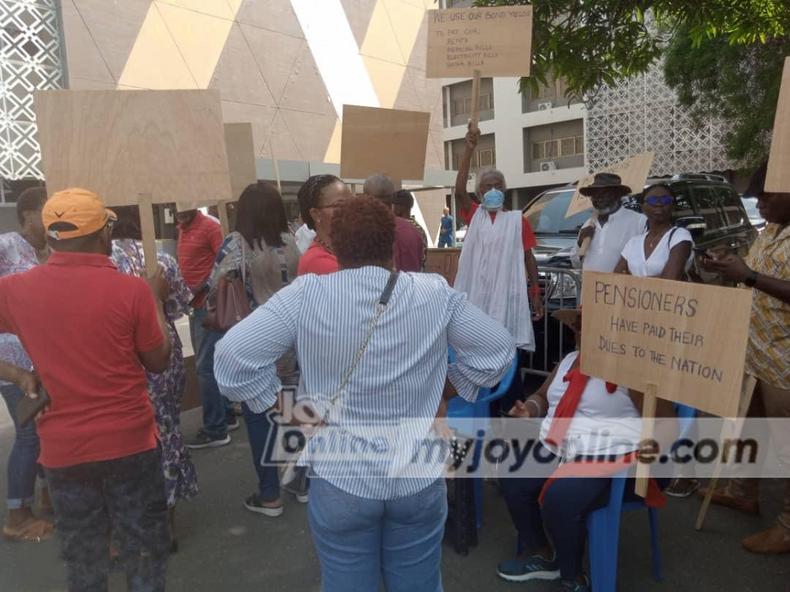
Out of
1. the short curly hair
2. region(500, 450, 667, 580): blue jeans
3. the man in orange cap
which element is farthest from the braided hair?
region(500, 450, 667, 580): blue jeans

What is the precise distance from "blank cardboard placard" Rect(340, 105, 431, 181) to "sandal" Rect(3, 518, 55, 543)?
Result: 2.96 meters

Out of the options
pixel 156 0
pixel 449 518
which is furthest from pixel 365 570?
pixel 156 0

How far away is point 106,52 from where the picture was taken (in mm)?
12609

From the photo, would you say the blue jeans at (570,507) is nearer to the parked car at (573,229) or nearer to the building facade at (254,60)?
the parked car at (573,229)

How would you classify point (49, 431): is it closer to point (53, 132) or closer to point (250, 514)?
point (53, 132)

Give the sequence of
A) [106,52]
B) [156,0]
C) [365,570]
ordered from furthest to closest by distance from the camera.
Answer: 1. [156,0]
2. [106,52]
3. [365,570]

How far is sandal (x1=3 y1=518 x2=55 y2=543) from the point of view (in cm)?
360

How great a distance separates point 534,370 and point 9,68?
1049 cm

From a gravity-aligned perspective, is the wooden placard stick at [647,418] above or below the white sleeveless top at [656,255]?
below

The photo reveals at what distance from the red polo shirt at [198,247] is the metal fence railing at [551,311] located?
8.48ft

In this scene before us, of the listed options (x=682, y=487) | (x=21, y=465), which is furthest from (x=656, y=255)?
(x=21, y=465)

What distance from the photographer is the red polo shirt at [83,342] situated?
7.24 ft

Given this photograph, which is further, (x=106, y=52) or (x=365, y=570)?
(x=106, y=52)

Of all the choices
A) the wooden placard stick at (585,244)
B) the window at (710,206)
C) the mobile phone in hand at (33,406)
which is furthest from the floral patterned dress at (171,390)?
the window at (710,206)
